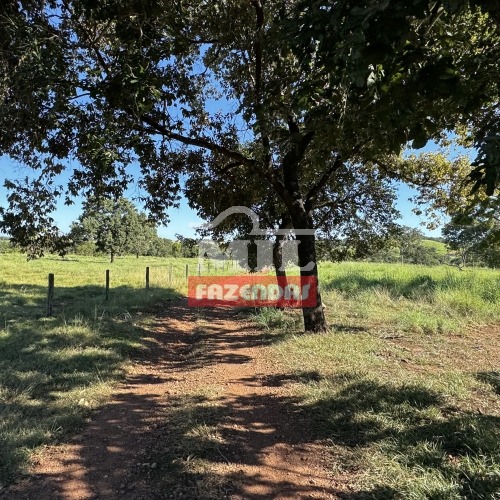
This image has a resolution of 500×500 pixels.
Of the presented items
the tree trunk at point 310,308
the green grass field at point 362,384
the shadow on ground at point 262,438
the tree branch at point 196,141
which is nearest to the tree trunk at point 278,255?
the green grass field at point 362,384

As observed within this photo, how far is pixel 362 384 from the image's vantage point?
4.69m

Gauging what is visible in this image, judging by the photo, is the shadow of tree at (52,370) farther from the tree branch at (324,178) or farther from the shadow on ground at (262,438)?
the tree branch at (324,178)

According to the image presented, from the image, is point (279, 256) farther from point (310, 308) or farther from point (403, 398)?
point (403, 398)

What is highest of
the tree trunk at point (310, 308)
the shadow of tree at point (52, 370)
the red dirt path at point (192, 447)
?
the tree trunk at point (310, 308)

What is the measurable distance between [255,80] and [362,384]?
19.6ft

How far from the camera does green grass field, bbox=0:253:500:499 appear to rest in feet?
9.65

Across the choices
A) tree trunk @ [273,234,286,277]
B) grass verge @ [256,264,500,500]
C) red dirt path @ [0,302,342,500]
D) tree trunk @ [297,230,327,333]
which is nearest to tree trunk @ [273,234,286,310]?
tree trunk @ [273,234,286,277]

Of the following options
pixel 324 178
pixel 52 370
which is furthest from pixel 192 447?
pixel 324 178

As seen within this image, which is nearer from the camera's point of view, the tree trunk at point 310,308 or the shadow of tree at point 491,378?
the shadow of tree at point 491,378

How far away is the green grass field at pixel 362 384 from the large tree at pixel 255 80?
1.98m

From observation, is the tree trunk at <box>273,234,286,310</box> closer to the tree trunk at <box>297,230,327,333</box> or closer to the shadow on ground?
the tree trunk at <box>297,230,327,333</box>

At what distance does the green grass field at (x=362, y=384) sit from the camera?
116 inches

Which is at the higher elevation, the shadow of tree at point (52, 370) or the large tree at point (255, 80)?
the large tree at point (255, 80)

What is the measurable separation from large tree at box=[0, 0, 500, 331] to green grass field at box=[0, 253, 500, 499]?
1977 mm
